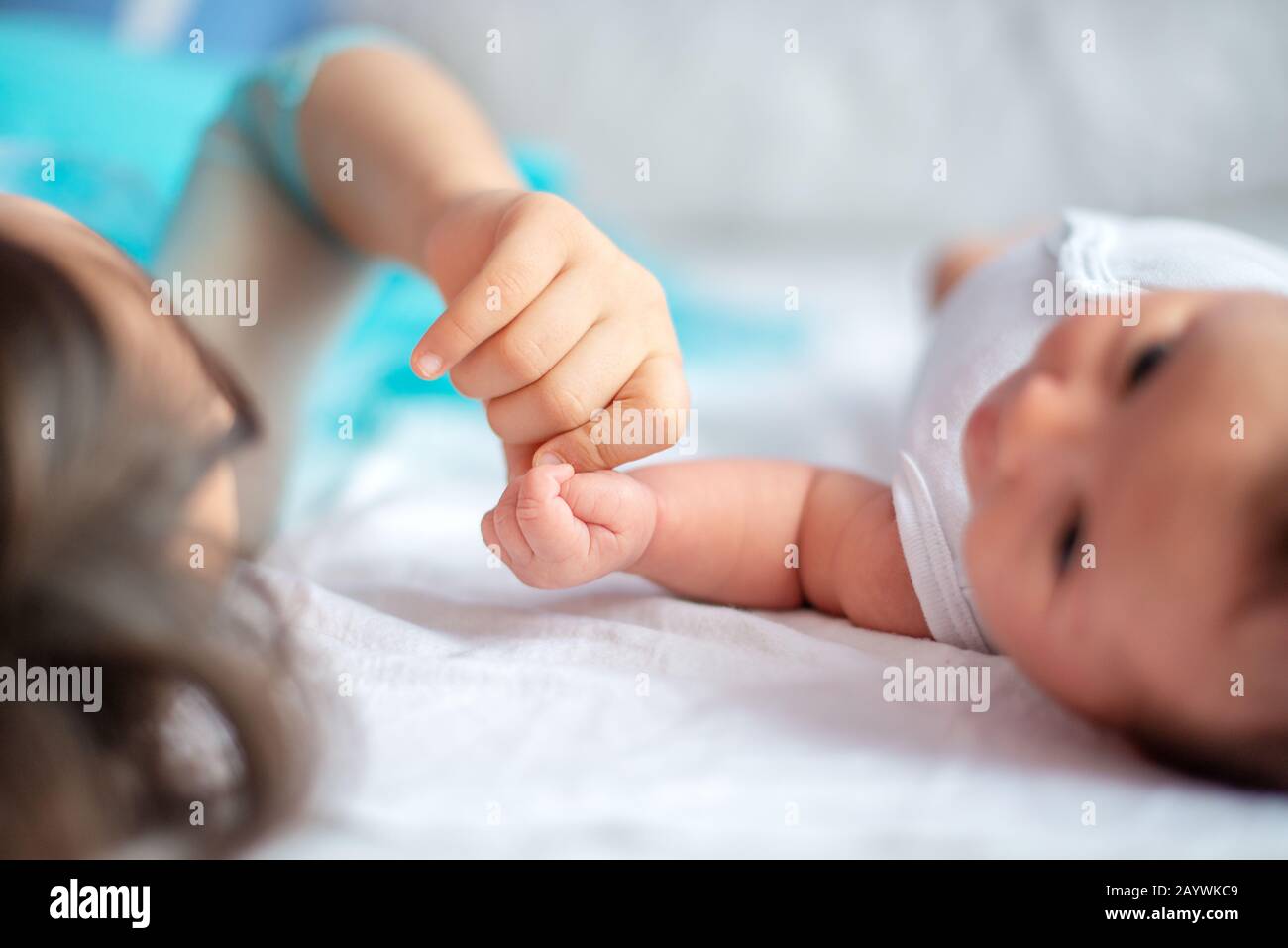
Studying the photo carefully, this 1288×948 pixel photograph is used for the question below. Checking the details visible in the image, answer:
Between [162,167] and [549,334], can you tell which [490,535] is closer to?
[549,334]

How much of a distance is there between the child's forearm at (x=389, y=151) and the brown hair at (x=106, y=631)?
16.3 inches

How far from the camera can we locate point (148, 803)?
1.78ft

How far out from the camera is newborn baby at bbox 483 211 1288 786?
0.60 meters

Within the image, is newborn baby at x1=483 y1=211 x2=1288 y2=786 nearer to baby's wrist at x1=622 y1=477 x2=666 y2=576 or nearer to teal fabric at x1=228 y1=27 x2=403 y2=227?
baby's wrist at x1=622 y1=477 x2=666 y2=576

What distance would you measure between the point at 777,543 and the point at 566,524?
0.22m

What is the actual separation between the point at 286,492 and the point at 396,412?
224 mm

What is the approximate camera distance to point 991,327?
100 centimetres

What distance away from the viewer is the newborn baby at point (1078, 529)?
1.98ft
